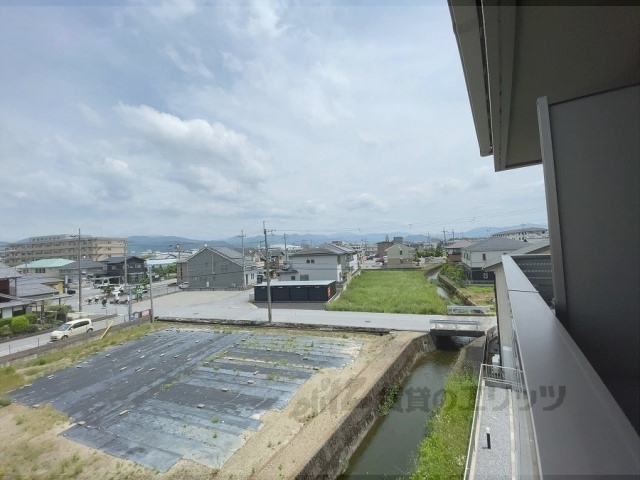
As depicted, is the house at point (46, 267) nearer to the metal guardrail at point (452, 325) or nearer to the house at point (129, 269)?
the house at point (129, 269)

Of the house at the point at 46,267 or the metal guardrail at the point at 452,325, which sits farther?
the house at the point at 46,267

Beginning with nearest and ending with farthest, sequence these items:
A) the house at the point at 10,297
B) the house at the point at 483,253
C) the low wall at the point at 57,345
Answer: the low wall at the point at 57,345 < the house at the point at 10,297 < the house at the point at 483,253

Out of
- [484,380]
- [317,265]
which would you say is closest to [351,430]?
[484,380]

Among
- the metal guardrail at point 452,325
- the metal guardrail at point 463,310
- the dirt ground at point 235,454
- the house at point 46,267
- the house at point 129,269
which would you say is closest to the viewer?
the dirt ground at point 235,454

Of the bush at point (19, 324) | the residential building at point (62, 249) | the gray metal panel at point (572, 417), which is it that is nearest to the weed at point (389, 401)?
the gray metal panel at point (572, 417)

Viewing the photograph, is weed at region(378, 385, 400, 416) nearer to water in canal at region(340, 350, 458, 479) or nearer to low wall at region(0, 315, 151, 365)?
water in canal at region(340, 350, 458, 479)

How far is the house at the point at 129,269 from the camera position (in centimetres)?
2930

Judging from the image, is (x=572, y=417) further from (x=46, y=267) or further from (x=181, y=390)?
(x=46, y=267)

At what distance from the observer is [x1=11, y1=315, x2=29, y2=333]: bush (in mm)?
12648

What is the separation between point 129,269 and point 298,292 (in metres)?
20.4

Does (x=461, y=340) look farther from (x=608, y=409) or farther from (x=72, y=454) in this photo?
(x=608, y=409)

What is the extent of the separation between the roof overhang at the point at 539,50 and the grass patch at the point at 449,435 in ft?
15.9

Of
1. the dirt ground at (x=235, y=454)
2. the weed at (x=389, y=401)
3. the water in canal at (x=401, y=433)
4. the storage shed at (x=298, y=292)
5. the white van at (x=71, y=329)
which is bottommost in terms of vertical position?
the water in canal at (x=401, y=433)

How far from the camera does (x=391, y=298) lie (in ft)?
52.5
